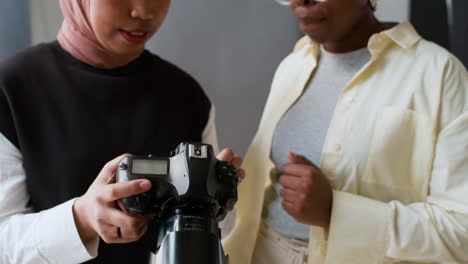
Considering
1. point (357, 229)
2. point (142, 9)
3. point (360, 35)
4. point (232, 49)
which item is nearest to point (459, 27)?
point (360, 35)

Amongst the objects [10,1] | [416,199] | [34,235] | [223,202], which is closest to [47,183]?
[34,235]

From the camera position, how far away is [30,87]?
0.67 m

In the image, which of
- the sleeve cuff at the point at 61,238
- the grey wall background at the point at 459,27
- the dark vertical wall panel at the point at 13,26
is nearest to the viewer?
the sleeve cuff at the point at 61,238

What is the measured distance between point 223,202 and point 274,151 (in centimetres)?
35

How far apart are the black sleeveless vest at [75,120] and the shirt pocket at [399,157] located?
33 centimetres

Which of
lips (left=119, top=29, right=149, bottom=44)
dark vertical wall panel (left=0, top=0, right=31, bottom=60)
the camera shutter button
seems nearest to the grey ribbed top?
lips (left=119, top=29, right=149, bottom=44)

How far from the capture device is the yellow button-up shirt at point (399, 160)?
2.16 ft

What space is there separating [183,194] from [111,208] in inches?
3.4

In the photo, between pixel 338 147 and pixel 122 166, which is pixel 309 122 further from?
pixel 122 166

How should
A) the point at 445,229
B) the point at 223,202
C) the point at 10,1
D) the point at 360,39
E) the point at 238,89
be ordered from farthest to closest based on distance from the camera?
1. the point at 238,89
2. the point at 10,1
3. the point at 360,39
4. the point at 445,229
5. the point at 223,202

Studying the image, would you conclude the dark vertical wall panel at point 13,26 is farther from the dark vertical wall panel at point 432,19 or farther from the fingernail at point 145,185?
the dark vertical wall panel at point 432,19

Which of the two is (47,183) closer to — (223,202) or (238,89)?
(223,202)

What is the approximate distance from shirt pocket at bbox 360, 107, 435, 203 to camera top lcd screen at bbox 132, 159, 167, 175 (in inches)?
15.1

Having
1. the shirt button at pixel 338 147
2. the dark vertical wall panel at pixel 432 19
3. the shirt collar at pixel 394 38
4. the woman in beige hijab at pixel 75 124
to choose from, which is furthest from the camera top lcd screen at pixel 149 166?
the dark vertical wall panel at pixel 432 19
